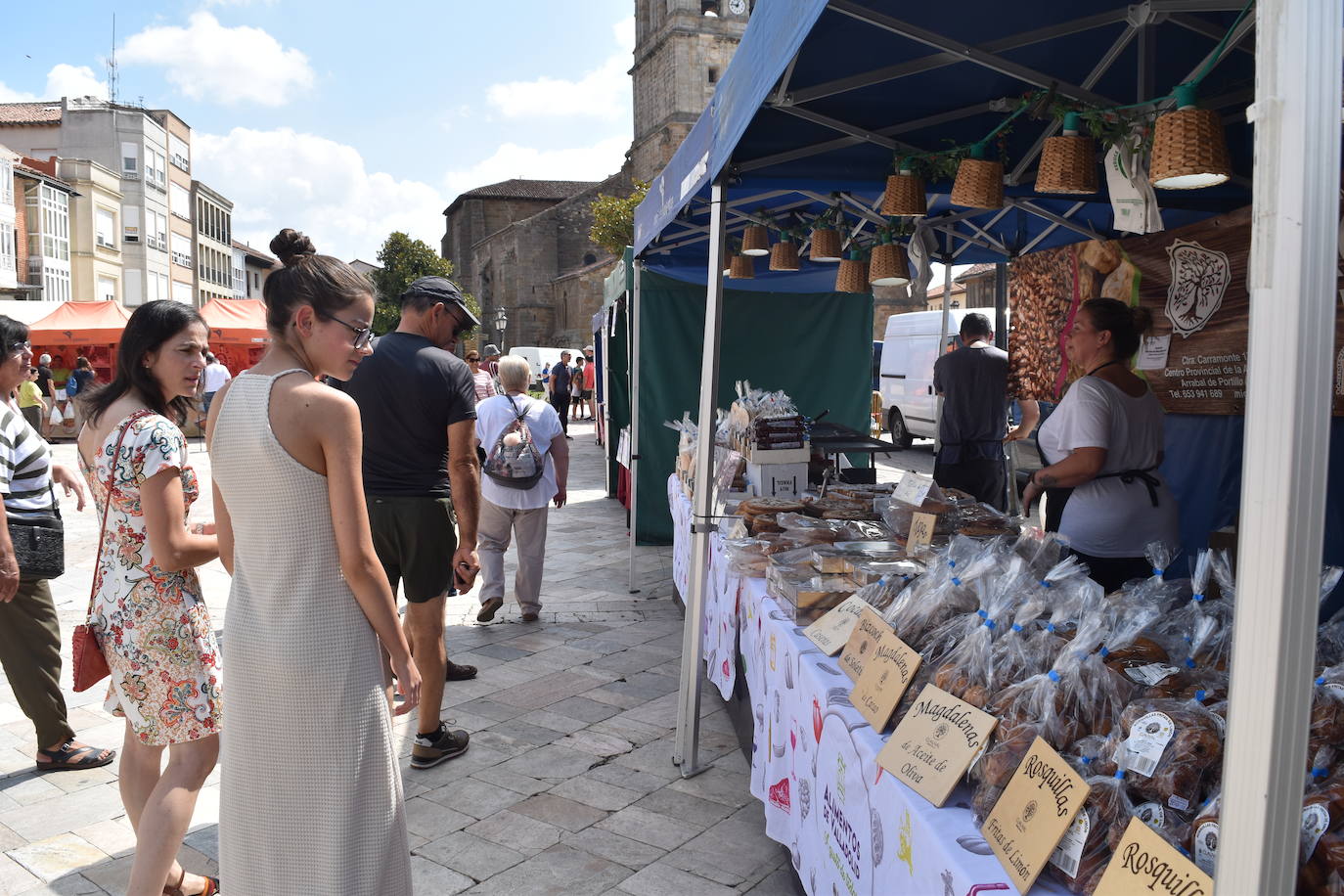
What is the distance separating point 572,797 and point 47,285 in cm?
4215

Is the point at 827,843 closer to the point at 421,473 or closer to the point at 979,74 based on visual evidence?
the point at 421,473

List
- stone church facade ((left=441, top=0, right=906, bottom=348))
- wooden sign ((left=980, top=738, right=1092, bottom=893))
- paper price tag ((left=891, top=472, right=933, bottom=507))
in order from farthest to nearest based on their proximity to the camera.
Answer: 1. stone church facade ((left=441, top=0, right=906, bottom=348))
2. paper price tag ((left=891, top=472, right=933, bottom=507))
3. wooden sign ((left=980, top=738, right=1092, bottom=893))

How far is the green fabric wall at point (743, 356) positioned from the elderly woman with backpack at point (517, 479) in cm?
202

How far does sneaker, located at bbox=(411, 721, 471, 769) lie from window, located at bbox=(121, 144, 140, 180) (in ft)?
170

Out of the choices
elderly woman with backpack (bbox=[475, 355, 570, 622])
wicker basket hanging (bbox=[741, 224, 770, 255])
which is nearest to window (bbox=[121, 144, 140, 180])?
elderly woman with backpack (bbox=[475, 355, 570, 622])

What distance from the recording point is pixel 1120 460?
10.9ft

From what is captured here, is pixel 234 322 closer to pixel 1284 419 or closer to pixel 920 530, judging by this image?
pixel 920 530

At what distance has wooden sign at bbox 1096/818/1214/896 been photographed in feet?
3.77

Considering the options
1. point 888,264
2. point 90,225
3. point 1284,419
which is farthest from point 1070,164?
point 90,225

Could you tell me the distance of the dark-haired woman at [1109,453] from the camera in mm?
3293

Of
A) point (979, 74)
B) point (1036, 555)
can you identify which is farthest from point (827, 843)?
point (979, 74)

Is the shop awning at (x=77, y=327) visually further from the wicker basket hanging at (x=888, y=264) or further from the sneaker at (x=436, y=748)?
the wicker basket hanging at (x=888, y=264)

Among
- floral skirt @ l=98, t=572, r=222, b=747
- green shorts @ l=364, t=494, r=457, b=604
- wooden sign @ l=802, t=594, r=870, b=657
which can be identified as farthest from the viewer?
green shorts @ l=364, t=494, r=457, b=604

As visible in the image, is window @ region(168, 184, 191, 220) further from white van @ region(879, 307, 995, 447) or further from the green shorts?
the green shorts
